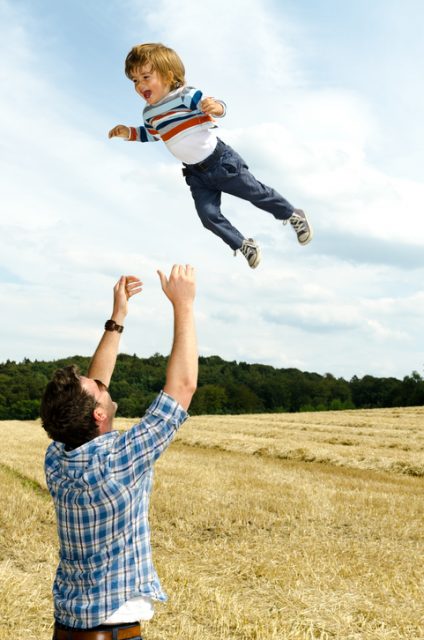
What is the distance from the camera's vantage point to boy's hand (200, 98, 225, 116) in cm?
312

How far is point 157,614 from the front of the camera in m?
8.40

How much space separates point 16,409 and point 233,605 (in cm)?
6313

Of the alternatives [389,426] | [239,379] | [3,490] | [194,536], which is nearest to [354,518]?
[194,536]

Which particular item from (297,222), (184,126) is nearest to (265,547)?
(297,222)

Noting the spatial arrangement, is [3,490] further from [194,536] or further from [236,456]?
[236,456]

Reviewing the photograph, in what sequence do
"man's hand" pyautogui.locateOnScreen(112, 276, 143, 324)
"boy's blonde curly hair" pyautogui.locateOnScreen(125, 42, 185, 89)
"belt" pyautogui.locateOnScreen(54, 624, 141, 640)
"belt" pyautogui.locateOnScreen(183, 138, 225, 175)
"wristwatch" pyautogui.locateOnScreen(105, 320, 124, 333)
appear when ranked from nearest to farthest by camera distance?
1. "boy's blonde curly hair" pyautogui.locateOnScreen(125, 42, 185, 89)
2. "belt" pyautogui.locateOnScreen(54, 624, 141, 640)
3. "belt" pyautogui.locateOnScreen(183, 138, 225, 175)
4. "man's hand" pyautogui.locateOnScreen(112, 276, 143, 324)
5. "wristwatch" pyautogui.locateOnScreen(105, 320, 124, 333)

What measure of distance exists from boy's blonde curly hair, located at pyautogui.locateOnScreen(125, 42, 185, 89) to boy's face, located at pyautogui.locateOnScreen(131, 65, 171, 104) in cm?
1

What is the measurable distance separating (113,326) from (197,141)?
1262 millimetres

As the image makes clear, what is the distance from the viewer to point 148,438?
318 centimetres

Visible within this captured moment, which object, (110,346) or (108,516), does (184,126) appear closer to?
(110,346)

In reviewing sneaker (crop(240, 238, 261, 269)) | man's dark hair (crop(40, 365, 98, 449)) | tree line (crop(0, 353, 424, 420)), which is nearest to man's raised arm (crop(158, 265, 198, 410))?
man's dark hair (crop(40, 365, 98, 449))

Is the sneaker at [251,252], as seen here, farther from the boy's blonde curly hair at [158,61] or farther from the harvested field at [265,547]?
the harvested field at [265,547]

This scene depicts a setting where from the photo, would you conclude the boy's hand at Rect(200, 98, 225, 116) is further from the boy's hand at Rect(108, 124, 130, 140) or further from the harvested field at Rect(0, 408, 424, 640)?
the harvested field at Rect(0, 408, 424, 640)

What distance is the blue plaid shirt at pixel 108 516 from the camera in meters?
3.19
